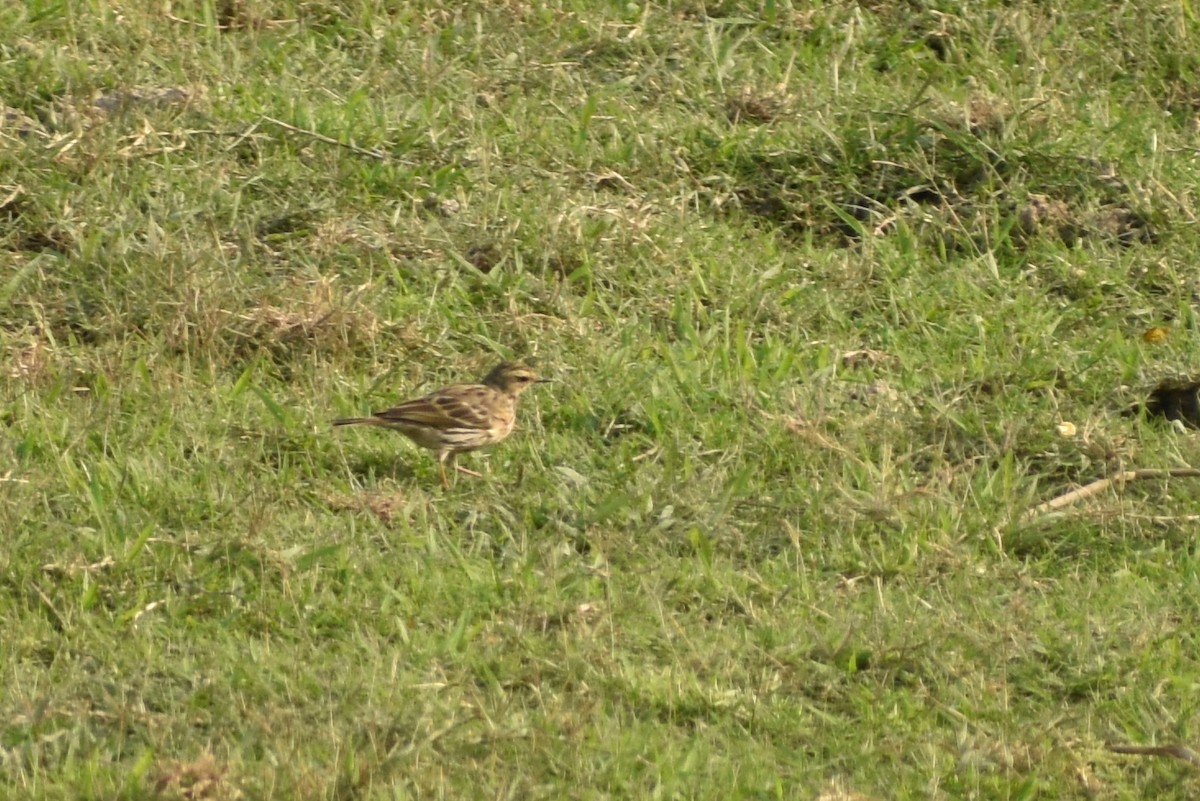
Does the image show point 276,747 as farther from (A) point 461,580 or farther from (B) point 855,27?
(B) point 855,27

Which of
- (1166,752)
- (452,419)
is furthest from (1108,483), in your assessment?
(452,419)

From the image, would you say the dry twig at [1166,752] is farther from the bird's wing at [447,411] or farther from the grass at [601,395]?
the bird's wing at [447,411]

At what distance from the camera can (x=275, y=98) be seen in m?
9.84

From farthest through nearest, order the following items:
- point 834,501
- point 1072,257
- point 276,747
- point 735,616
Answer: point 1072,257 < point 834,501 < point 735,616 < point 276,747

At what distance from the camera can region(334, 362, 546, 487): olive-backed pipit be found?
7652 millimetres

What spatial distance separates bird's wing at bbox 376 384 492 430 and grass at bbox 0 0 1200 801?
0.22 meters

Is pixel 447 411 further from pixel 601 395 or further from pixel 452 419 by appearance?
pixel 601 395

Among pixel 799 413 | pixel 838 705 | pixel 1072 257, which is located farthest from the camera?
pixel 1072 257

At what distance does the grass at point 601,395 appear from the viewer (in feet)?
20.1

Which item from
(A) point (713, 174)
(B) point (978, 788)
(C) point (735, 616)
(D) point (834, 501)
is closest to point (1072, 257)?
(A) point (713, 174)

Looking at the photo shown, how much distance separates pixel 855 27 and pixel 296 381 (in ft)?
13.3

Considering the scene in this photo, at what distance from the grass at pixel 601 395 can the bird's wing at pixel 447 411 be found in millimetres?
215

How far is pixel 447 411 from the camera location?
7.72m

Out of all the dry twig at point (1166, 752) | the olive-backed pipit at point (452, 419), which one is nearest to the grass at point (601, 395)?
the dry twig at point (1166, 752)
